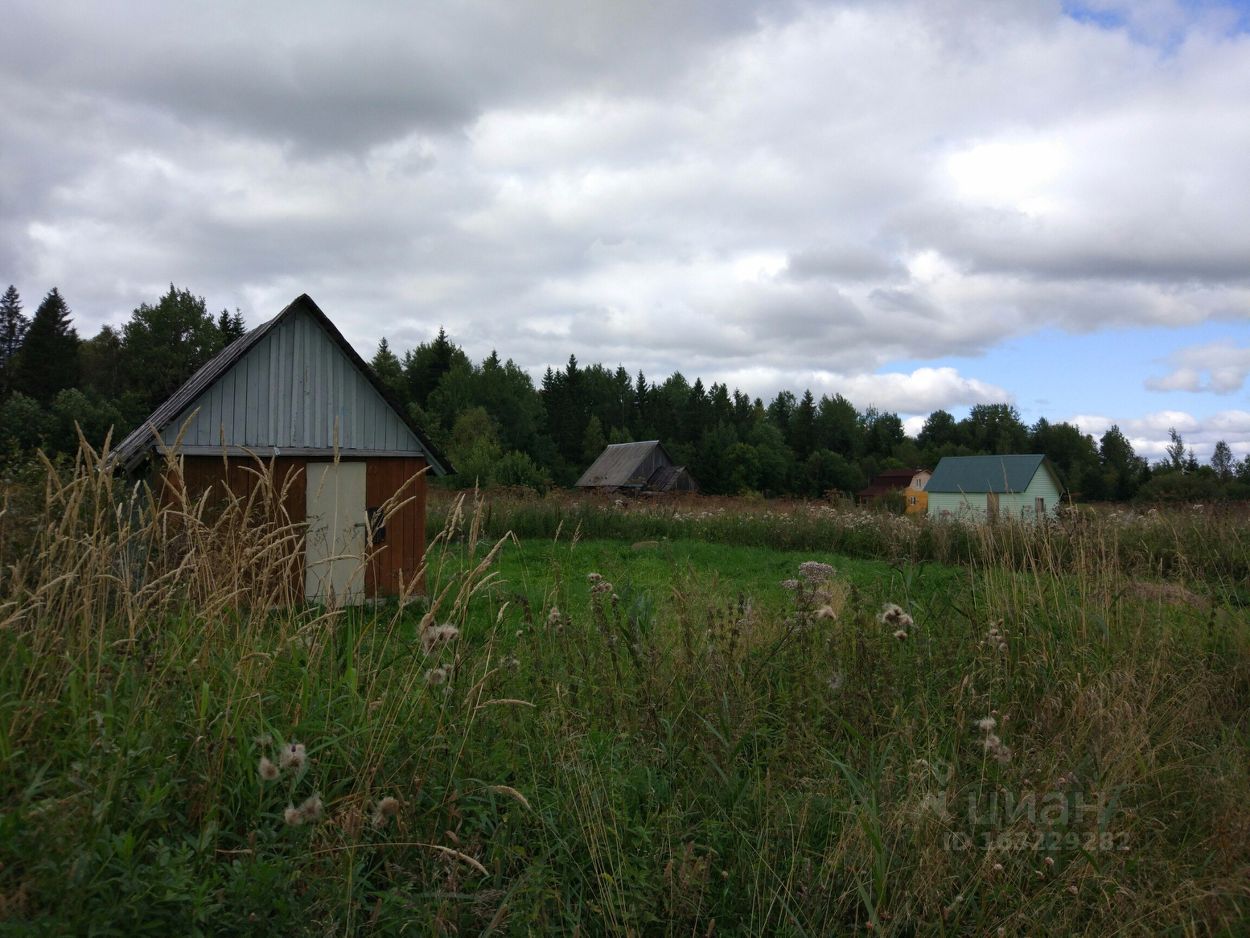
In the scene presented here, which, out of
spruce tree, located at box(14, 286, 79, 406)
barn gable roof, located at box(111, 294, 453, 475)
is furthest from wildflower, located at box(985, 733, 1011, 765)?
spruce tree, located at box(14, 286, 79, 406)

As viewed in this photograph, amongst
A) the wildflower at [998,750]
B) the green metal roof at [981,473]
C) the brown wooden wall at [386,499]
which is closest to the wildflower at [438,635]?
the wildflower at [998,750]

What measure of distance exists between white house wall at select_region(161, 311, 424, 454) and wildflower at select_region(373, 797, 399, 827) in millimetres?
7638

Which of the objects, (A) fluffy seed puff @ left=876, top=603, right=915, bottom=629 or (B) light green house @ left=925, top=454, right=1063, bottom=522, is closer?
(A) fluffy seed puff @ left=876, top=603, right=915, bottom=629

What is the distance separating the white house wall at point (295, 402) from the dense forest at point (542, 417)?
935 inches

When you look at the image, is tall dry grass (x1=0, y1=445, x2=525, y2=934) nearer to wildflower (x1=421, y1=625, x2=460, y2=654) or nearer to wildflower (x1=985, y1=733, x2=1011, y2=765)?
wildflower (x1=421, y1=625, x2=460, y2=654)

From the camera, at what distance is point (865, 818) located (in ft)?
8.30

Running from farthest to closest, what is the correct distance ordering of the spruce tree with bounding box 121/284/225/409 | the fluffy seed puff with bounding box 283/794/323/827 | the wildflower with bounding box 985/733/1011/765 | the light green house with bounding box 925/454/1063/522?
the spruce tree with bounding box 121/284/225/409, the light green house with bounding box 925/454/1063/522, the wildflower with bounding box 985/733/1011/765, the fluffy seed puff with bounding box 283/794/323/827

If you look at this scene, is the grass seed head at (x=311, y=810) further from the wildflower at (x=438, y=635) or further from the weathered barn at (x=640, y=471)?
the weathered barn at (x=640, y=471)

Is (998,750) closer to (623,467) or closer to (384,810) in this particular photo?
(384,810)

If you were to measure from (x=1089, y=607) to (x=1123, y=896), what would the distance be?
2692mm

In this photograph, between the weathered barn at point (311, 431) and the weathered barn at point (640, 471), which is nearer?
the weathered barn at point (311, 431)

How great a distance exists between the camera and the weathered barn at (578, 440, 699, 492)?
45750 millimetres

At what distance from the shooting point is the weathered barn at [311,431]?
8.95 meters

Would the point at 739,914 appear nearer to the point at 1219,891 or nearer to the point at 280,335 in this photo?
the point at 1219,891
